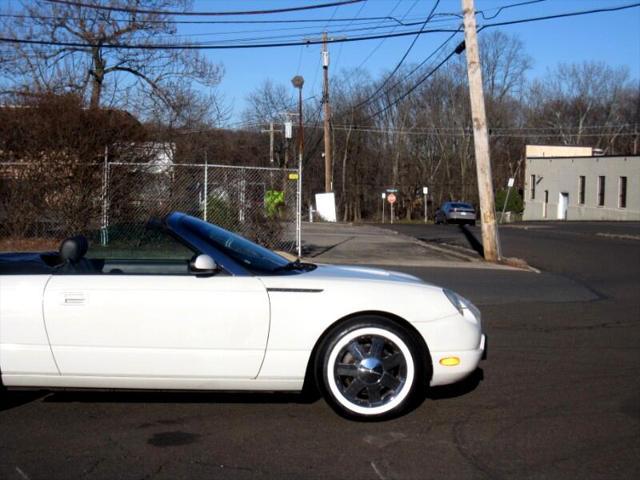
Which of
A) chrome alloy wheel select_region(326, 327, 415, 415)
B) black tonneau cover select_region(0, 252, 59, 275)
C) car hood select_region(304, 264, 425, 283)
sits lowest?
chrome alloy wheel select_region(326, 327, 415, 415)

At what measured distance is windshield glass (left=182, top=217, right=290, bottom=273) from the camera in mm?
5234

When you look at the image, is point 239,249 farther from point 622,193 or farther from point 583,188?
point 583,188

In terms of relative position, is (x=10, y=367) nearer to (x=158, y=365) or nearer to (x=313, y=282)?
(x=158, y=365)

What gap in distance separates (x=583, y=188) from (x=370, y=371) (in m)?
54.2

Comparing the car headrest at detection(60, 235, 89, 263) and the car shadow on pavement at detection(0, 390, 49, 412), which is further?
the car shadow on pavement at detection(0, 390, 49, 412)

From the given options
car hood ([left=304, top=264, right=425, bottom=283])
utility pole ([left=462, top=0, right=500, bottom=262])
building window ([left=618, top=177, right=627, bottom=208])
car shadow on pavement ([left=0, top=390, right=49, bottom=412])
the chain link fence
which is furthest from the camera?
building window ([left=618, top=177, right=627, bottom=208])

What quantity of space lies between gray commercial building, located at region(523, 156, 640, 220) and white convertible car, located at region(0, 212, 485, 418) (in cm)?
4882

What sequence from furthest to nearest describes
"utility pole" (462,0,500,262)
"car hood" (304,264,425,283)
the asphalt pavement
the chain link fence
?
"utility pole" (462,0,500,262) → the chain link fence → "car hood" (304,264,425,283) → the asphalt pavement

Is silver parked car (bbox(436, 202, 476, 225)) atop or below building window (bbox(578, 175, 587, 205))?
below

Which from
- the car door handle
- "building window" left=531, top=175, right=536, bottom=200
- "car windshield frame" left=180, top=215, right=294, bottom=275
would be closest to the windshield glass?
"car windshield frame" left=180, top=215, right=294, bottom=275

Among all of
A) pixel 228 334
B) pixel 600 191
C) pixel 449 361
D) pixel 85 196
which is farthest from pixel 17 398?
pixel 600 191

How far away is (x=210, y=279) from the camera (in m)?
5.03

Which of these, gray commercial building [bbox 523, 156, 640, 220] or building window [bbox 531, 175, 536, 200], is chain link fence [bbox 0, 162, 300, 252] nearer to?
gray commercial building [bbox 523, 156, 640, 220]

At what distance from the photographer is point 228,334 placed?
496 centimetres
